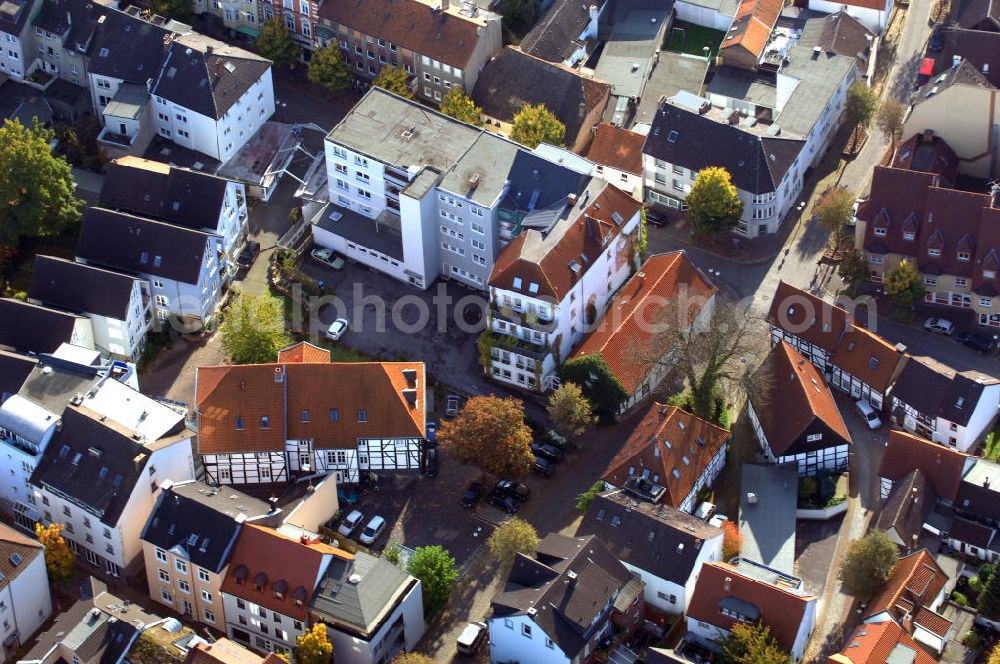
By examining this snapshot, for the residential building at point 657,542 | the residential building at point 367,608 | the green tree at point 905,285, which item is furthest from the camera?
the green tree at point 905,285

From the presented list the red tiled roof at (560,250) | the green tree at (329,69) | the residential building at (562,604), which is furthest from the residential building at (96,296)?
the residential building at (562,604)

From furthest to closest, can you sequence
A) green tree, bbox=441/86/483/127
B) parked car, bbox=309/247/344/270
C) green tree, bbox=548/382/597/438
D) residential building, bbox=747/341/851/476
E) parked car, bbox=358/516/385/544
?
green tree, bbox=441/86/483/127 < parked car, bbox=309/247/344/270 < green tree, bbox=548/382/597/438 < residential building, bbox=747/341/851/476 < parked car, bbox=358/516/385/544

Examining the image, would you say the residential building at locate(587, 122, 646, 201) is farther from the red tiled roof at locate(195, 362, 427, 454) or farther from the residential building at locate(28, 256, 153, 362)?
the residential building at locate(28, 256, 153, 362)

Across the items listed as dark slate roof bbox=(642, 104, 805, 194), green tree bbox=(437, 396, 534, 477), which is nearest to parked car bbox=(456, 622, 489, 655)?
green tree bbox=(437, 396, 534, 477)

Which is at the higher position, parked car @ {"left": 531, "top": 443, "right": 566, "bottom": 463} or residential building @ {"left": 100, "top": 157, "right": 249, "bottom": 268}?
residential building @ {"left": 100, "top": 157, "right": 249, "bottom": 268}

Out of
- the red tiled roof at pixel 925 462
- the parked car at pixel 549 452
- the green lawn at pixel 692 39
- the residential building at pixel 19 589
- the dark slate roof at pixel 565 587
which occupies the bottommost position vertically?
the residential building at pixel 19 589

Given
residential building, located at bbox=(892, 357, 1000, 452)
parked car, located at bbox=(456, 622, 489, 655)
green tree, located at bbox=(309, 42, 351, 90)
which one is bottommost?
parked car, located at bbox=(456, 622, 489, 655)

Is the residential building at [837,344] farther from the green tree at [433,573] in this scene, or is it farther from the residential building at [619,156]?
the green tree at [433,573]
